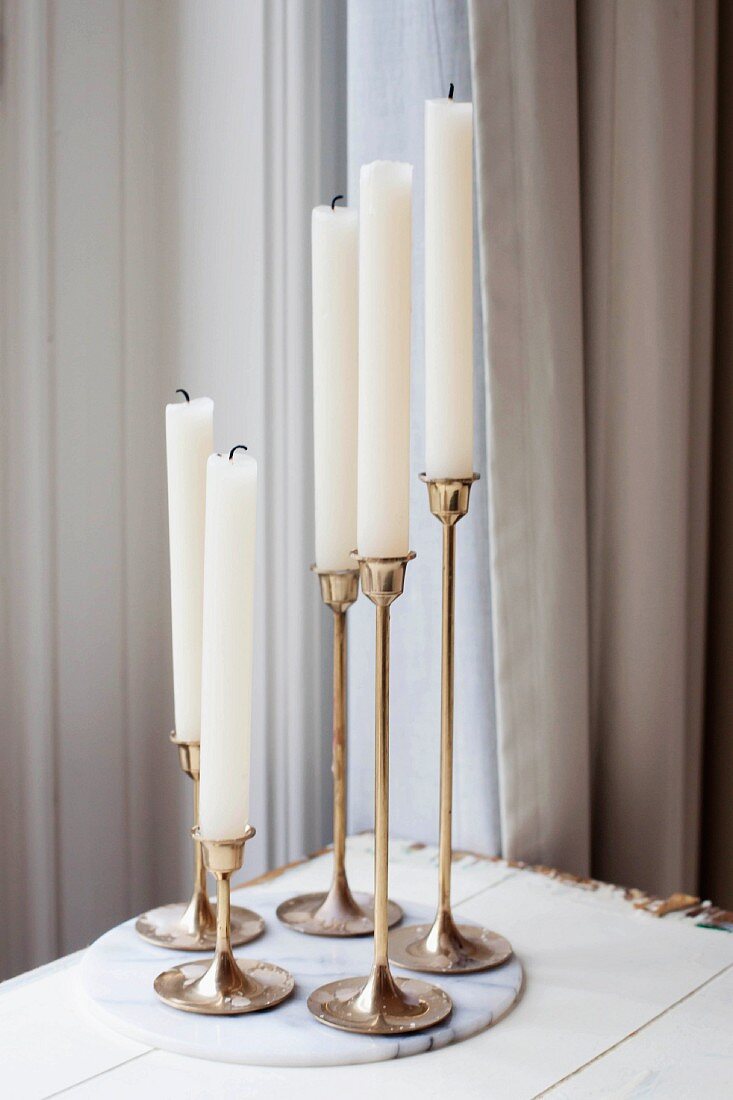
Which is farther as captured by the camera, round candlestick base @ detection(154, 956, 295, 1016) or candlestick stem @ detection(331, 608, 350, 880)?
candlestick stem @ detection(331, 608, 350, 880)

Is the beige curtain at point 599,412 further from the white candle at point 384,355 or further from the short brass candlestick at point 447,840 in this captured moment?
the white candle at point 384,355

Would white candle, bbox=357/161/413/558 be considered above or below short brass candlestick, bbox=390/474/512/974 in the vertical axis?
above

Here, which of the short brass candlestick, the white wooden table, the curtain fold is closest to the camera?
the white wooden table

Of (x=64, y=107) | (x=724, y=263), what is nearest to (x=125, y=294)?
(x=64, y=107)

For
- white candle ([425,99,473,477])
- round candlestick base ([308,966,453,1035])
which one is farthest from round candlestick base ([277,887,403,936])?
white candle ([425,99,473,477])

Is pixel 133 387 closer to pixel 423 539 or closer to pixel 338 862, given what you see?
pixel 423 539

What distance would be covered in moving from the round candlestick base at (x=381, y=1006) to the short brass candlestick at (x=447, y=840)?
54 mm

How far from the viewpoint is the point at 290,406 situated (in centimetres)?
116

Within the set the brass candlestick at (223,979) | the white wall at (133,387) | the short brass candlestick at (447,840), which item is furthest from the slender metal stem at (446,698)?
the white wall at (133,387)

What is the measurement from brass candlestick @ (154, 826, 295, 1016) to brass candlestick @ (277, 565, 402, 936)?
0.30 feet

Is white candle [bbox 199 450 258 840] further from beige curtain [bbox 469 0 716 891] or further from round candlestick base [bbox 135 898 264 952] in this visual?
beige curtain [bbox 469 0 716 891]

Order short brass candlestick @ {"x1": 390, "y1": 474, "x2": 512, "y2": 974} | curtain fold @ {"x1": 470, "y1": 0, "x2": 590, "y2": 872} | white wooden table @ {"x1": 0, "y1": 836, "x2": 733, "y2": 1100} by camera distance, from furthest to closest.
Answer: curtain fold @ {"x1": 470, "y1": 0, "x2": 590, "y2": 872} → short brass candlestick @ {"x1": 390, "y1": 474, "x2": 512, "y2": 974} → white wooden table @ {"x1": 0, "y1": 836, "x2": 733, "y2": 1100}

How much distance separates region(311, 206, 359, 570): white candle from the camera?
74 centimetres

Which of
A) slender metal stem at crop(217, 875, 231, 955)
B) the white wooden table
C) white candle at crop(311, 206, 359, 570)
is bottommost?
the white wooden table
